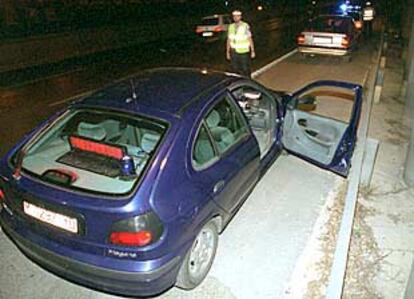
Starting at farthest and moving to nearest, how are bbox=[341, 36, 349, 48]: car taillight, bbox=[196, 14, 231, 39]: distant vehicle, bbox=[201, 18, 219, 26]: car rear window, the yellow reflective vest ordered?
bbox=[201, 18, 219, 26]: car rear window < bbox=[196, 14, 231, 39]: distant vehicle < bbox=[341, 36, 349, 48]: car taillight < the yellow reflective vest

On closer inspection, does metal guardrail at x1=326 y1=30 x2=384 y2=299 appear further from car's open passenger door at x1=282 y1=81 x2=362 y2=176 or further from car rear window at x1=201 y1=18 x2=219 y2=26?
car rear window at x1=201 y1=18 x2=219 y2=26

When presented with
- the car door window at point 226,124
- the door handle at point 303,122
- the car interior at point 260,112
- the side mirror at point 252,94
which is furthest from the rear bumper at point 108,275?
the door handle at point 303,122

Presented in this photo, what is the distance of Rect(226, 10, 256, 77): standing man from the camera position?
9633 millimetres

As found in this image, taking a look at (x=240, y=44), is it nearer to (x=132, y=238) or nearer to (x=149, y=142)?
(x=149, y=142)

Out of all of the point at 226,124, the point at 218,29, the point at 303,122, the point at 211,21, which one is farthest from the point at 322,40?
the point at 226,124

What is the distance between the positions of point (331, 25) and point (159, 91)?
1251 centimetres

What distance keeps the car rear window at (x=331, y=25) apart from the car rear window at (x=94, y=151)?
12363mm

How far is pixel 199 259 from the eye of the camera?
3.63 metres

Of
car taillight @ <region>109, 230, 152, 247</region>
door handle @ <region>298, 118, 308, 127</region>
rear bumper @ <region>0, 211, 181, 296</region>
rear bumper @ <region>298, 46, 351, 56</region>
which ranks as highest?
car taillight @ <region>109, 230, 152, 247</region>

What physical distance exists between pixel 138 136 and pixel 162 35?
19.5m

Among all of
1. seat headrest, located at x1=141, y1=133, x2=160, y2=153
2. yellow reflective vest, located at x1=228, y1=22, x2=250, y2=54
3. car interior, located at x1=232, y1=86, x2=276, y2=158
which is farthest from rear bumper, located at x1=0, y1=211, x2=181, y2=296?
yellow reflective vest, located at x1=228, y1=22, x2=250, y2=54

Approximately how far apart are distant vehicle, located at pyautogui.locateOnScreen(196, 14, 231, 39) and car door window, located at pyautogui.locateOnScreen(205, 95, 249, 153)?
641 inches

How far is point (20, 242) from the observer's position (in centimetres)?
327

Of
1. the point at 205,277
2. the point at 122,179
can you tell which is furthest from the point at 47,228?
the point at 205,277
